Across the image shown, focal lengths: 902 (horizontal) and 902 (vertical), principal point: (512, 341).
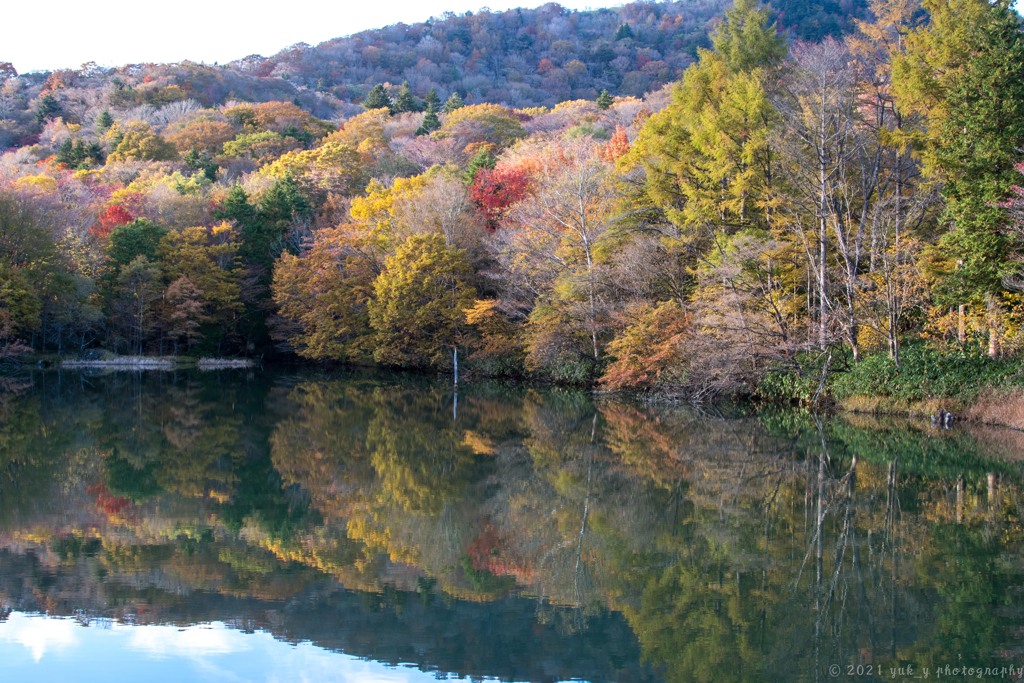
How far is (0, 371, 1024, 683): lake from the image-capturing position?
21.4 ft

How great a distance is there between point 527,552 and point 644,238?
62.6 feet

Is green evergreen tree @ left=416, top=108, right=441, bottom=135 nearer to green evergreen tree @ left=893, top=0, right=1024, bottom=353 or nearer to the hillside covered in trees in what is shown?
the hillside covered in trees

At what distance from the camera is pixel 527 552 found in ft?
30.0

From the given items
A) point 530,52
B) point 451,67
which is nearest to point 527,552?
point 451,67

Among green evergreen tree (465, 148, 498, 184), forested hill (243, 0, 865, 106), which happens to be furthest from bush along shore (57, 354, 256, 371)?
forested hill (243, 0, 865, 106)

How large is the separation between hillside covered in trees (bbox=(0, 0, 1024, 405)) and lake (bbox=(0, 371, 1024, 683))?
4.80 metres

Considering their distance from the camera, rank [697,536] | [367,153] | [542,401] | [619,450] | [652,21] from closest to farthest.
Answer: [697,536] → [619,450] → [542,401] → [367,153] → [652,21]

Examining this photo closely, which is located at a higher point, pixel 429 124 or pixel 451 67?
pixel 451 67

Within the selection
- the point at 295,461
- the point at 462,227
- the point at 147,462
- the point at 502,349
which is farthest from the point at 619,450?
the point at 462,227

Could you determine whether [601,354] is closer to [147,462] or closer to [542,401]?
[542,401]

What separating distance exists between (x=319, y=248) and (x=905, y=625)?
35.4 m

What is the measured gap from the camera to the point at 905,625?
693 centimetres

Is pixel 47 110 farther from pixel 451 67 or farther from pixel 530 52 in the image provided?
pixel 530 52

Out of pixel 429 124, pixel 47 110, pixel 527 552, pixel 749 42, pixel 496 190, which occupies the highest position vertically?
pixel 47 110
